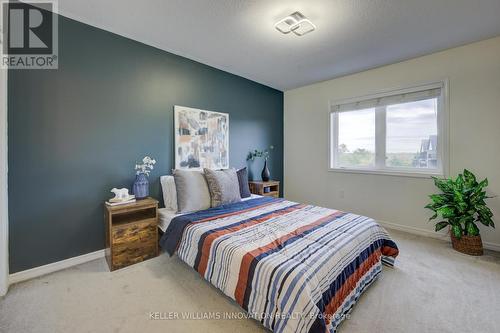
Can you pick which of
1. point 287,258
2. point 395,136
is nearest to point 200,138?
point 287,258

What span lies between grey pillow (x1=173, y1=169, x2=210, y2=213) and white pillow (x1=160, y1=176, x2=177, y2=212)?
14 centimetres

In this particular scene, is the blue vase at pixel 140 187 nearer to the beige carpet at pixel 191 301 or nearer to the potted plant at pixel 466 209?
the beige carpet at pixel 191 301

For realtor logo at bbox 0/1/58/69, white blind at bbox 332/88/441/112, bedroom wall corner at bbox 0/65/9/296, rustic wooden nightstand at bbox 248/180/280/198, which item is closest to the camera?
bedroom wall corner at bbox 0/65/9/296

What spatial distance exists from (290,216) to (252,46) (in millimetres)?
2109

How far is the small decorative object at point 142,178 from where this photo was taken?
239 cm

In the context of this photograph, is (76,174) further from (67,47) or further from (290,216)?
(290,216)

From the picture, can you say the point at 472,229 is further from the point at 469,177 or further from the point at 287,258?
the point at 287,258

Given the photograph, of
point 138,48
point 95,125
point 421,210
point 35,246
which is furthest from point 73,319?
point 421,210

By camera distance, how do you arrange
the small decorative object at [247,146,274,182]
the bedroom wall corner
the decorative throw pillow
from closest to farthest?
the bedroom wall corner → the decorative throw pillow → the small decorative object at [247,146,274,182]

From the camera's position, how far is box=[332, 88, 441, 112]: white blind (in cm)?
288

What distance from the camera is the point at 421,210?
2.97m

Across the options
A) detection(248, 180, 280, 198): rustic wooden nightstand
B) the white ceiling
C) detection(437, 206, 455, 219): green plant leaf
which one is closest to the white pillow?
detection(248, 180, 280, 198): rustic wooden nightstand

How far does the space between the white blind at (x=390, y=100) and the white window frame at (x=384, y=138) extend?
0.04 m

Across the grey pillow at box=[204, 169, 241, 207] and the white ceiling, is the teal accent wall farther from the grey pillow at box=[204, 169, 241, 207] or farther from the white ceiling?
the grey pillow at box=[204, 169, 241, 207]
